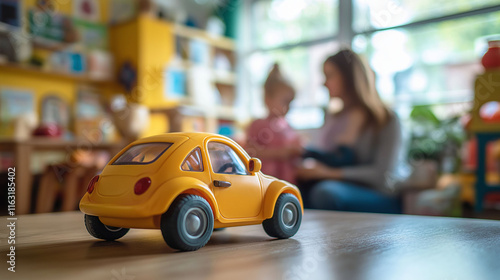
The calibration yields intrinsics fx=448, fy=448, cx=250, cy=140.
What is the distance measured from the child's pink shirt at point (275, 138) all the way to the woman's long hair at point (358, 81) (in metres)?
0.32

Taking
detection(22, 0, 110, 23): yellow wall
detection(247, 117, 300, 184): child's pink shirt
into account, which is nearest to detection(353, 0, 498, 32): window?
detection(247, 117, 300, 184): child's pink shirt

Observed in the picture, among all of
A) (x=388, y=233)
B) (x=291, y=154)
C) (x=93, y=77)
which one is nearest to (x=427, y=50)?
(x=291, y=154)

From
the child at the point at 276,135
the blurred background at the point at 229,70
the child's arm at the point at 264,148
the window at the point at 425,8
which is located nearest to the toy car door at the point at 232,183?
the child at the point at 276,135

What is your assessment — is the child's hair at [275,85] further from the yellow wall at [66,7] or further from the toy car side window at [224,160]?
the yellow wall at [66,7]

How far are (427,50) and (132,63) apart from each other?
252cm

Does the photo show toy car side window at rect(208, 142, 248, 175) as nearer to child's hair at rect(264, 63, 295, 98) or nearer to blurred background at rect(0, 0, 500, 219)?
child's hair at rect(264, 63, 295, 98)

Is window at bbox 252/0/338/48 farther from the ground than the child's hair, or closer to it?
farther from the ground

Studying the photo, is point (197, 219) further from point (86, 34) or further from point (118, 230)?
point (86, 34)

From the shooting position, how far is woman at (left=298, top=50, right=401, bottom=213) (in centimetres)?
173

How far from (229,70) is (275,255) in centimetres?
440

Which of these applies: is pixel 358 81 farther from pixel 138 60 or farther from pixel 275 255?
pixel 138 60

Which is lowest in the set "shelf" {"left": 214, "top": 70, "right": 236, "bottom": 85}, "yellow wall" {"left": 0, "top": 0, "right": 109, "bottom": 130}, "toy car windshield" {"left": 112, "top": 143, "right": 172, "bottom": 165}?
"toy car windshield" {"left": 112, "top": 143, "right": 172, "bottom": 165}

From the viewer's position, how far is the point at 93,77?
388cm

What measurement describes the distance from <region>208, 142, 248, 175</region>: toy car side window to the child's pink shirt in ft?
2.86
